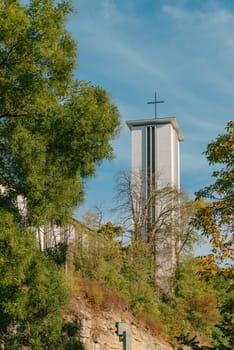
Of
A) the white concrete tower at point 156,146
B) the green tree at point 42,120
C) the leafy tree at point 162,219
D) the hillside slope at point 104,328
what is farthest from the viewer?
the white concrete tower at point 156,146

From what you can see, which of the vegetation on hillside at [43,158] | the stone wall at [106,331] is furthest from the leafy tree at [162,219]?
the vegetation on hillside at [43,158]

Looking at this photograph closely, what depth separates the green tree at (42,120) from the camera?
466 inches

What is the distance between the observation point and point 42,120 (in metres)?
12.3

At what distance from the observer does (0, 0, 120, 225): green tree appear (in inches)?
466

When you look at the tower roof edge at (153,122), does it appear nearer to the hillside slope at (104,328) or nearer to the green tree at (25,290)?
the hillside slope at (104,328)

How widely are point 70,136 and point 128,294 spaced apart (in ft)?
40.3

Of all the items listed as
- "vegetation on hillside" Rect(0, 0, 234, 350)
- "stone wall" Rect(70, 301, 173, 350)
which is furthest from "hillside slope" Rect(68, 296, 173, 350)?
"vegetation on hillside" Rect(0, 0, 234, 350)

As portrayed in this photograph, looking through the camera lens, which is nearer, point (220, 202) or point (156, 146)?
point (220, 202)

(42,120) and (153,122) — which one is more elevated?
(153,122)

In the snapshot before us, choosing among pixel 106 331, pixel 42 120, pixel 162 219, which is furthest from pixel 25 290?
pixel 162 219

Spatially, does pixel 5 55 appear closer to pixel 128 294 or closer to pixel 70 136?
pixel 70 136

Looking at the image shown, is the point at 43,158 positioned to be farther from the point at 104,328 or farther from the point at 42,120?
the point at 104,328

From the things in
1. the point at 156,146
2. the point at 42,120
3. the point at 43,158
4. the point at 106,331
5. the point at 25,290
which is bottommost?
the point at 106,331

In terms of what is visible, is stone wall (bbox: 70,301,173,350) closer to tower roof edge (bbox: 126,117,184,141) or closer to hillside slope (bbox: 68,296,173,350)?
hillside slope (bbox: 68,296,173,350)
